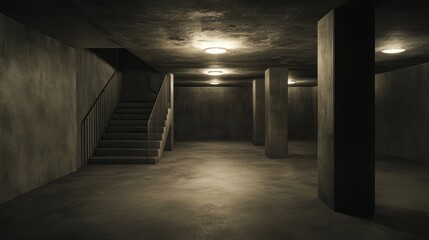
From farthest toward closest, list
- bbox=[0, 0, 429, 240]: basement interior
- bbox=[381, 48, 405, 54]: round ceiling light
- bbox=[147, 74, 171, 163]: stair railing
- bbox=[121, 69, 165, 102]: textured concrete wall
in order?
bbox=[121, 69, 165, 102]: textured concrete wall < bbox=[147, 74, 171, 163]: stair railing < bbox=[381, 48, 405, 54]: round ceiling light < bbox=[0, 0, 429, 240]: basement interior

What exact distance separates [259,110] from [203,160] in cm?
586

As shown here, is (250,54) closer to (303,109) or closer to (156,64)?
(156,64)

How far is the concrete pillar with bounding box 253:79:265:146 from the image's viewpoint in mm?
15304

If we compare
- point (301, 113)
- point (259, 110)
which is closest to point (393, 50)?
point (259, 110)

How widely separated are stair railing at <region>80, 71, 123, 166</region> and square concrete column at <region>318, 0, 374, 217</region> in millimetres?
6479

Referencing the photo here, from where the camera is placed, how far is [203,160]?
1037 cm

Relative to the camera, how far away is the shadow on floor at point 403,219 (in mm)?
4086

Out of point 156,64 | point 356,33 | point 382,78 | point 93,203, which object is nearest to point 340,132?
point 356,33

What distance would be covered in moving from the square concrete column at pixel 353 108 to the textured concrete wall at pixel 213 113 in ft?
46.4

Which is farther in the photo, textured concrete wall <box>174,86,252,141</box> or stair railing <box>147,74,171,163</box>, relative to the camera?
textured concrete wall <box>174,86,252,141</box>

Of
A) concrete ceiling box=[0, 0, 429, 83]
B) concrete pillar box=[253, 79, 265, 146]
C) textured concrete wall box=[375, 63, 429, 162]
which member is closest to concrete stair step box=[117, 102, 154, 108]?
concrete ceiling box=[0, 0, 429, 83]

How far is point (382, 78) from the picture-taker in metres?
12.2

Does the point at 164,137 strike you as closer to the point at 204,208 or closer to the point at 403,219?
the point at 204,208

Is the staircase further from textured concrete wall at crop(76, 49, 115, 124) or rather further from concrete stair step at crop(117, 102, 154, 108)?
textured concrete wall at crop(76, 49, 115, 124)
